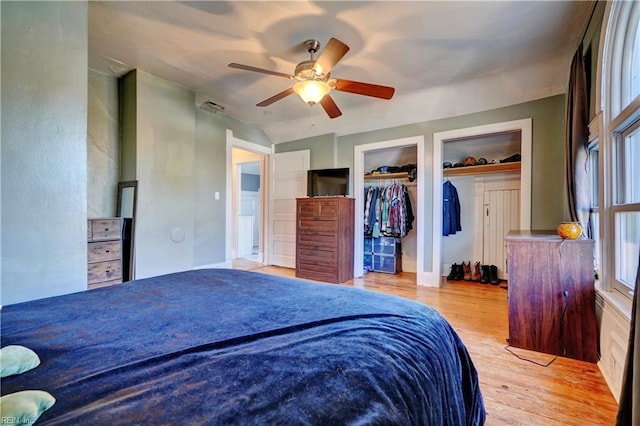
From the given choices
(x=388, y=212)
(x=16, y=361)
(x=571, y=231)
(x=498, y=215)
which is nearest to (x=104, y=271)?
(x=16, y=361)

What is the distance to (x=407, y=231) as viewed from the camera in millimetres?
4500

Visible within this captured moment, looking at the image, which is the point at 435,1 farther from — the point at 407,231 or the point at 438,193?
the point at 407,231

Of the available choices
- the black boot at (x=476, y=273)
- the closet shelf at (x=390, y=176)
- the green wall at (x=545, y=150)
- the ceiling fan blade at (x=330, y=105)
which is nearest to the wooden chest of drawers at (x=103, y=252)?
the ceiling fan blade at (x=330, y=105)

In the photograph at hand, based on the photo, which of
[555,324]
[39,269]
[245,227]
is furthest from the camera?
[245,227]

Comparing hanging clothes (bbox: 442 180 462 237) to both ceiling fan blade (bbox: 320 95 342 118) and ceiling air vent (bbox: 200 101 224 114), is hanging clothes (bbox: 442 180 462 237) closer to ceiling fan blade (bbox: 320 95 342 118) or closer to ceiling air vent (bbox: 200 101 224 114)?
ceiling fan blade (bbox: 320 95 342 118)

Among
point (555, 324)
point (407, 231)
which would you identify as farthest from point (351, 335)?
point (407, 231)

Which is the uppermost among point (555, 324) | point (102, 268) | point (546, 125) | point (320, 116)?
point (320, 116)

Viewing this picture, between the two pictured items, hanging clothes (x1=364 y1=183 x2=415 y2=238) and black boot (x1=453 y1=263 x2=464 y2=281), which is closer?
black boot (x1=453 y1=263 x2=464 y2=281)

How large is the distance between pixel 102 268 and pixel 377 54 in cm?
330

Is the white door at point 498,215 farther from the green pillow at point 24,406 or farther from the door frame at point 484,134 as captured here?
the green pillow at point 24,406

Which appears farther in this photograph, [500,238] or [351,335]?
[500,238]

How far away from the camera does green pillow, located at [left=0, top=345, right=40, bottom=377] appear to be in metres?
0.62

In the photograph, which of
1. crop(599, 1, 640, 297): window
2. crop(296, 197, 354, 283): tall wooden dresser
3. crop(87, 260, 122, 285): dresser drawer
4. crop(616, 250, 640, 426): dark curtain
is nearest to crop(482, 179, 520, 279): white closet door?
crop(296, 197, 354, 283): tall wooden dresser

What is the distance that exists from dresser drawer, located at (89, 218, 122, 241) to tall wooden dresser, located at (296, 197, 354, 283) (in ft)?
7.69
